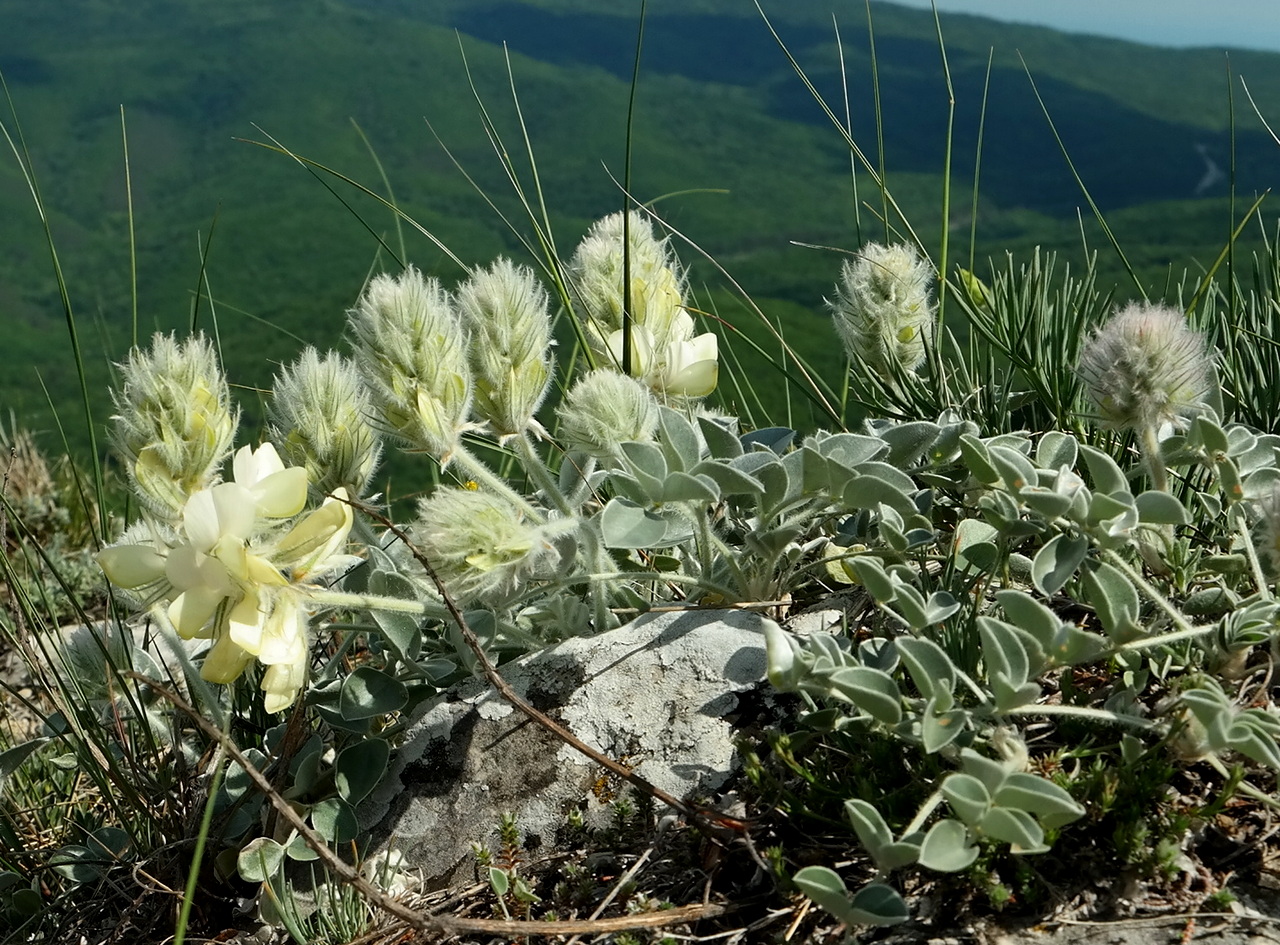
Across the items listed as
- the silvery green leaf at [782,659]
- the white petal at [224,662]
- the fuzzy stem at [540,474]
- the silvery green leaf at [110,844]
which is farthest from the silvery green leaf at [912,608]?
the silvery green leaf at [110,844]

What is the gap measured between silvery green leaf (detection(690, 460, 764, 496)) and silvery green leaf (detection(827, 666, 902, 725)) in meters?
0.25

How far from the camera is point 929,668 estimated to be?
3.24ft

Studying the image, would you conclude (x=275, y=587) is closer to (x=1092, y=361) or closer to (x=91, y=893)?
(x=91, y=893)

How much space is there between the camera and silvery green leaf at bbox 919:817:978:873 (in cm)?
87

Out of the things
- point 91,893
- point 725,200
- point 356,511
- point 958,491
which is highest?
point 958,491

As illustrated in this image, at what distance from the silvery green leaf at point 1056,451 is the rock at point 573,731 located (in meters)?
0.39

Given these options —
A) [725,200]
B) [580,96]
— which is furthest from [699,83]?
[725,200]

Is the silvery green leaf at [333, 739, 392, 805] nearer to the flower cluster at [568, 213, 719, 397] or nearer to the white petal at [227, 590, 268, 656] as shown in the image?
the white petal at [227, 590, 268, 656]

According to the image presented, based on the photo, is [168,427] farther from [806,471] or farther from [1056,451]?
[1056,451]

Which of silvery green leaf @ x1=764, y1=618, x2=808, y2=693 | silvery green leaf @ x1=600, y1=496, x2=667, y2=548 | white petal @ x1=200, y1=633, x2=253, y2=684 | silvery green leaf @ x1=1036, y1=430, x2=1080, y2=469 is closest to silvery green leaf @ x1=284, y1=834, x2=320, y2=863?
white petal @ x1=200, y1=633, x2=253, y2=684

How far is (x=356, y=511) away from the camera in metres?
1.34

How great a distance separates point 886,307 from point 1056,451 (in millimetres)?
472

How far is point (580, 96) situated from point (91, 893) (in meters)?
109

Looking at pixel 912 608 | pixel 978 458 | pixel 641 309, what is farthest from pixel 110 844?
pixel 978 458
